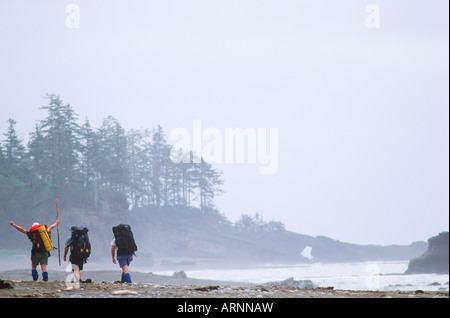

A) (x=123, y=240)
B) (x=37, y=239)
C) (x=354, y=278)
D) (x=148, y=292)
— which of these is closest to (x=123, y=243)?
(x=123, y=240)

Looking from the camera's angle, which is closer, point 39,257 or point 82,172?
point 39,257

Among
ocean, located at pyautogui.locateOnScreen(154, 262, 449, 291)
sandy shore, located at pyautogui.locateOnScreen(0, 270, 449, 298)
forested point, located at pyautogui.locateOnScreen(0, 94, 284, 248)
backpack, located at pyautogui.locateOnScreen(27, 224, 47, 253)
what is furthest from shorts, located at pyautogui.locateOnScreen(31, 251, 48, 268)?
forested point, located at pyautogui.locateOnScreen(0, 94, 284, 248)

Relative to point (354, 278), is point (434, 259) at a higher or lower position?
higher

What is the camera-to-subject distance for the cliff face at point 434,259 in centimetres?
10500

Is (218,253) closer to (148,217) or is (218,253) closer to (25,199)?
(148,217)

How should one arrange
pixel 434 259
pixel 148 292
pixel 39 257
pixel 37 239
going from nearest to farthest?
pixel 148 292 < pixel 37 239 < pixel 39 257 < pixel 434 259

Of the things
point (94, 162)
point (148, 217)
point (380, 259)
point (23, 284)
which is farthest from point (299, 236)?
point (23, 284)

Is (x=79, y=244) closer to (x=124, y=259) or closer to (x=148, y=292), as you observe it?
(x=124, y=259)

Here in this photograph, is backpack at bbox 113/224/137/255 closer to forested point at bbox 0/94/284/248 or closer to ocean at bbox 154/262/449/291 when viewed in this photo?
ocean at bbox 154/262/449/291

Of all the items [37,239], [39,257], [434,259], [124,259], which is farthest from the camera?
[434,259]

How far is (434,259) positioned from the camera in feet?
347

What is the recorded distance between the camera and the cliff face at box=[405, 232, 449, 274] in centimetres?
10500

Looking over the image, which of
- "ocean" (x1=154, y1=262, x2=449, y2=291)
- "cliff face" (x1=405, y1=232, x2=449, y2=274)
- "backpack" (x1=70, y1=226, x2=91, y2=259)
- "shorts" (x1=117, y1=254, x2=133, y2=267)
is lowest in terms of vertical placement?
"ocean" (x1=154, y1=262, x2=449, y2=291)
